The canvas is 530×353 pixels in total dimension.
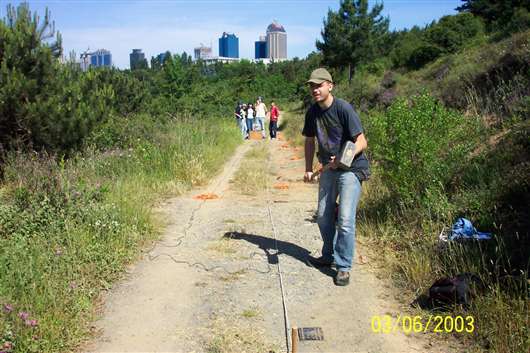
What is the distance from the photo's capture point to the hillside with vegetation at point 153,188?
3777mm

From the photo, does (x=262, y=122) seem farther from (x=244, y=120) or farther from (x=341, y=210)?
(x=341, y=210)

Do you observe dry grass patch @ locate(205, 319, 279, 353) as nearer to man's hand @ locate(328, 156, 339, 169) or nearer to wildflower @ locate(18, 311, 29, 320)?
wildflower @ locate(18, 311, 29, 320)

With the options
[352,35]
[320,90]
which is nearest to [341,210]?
[320,90]

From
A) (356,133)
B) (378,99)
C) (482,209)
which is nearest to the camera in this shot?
(356,133)

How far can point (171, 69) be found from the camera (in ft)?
101

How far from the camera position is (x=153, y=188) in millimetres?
8664

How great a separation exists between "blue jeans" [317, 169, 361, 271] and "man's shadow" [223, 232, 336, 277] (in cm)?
35

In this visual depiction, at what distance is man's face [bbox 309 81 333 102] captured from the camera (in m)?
4.66

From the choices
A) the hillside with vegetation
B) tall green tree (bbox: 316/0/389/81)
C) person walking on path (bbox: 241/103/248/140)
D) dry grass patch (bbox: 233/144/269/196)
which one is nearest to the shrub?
the hillside with vegetation

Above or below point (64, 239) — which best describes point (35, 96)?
above

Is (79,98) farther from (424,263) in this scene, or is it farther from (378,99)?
(378,99)

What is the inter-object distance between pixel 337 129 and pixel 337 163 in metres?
0.35

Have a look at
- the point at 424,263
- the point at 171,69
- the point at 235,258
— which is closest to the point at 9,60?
the point at 235,258

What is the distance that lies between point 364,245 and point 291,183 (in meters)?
4.63
